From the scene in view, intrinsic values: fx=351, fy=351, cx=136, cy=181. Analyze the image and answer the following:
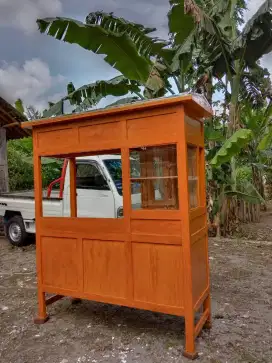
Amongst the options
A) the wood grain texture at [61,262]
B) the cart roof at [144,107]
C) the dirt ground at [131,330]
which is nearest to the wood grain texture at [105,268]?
the wood grain texture at [61,262]

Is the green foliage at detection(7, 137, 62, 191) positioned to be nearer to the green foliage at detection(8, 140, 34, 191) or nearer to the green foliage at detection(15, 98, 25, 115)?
the green foliage at detection(8, 140, 34, 191)

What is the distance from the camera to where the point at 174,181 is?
3402 millimetres

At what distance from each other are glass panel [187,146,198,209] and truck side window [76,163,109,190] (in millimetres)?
3085

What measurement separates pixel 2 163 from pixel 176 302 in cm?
764

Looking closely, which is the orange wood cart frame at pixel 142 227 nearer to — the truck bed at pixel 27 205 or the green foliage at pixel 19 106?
the truck bed at pixel 27 205

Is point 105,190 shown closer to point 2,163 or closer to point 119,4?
point 119,4

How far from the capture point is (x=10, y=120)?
9.35 m

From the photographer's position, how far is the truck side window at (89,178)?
667cm

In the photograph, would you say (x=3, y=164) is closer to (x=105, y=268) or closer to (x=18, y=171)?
(x=18, y=171)

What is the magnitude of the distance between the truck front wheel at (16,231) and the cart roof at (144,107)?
15.3ft

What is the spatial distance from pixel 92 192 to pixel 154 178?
3301 mm

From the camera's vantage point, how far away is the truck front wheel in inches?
321

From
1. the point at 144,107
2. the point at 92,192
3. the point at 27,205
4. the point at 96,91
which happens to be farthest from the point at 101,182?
the point at 144,107

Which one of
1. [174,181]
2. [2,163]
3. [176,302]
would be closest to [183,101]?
[174,181]
